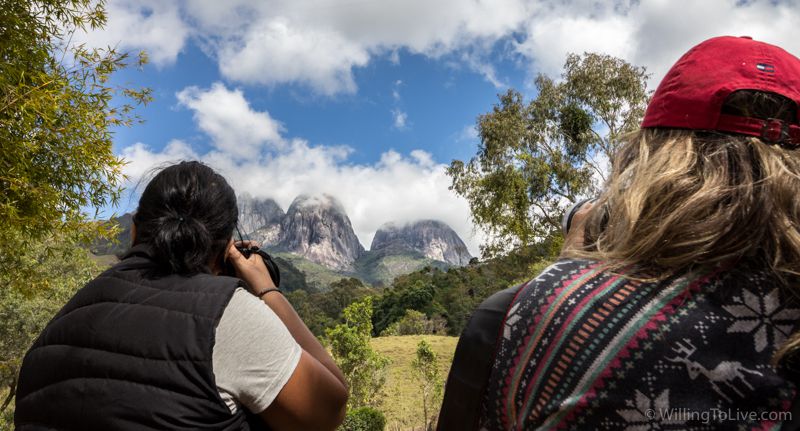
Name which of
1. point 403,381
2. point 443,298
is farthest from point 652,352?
point 443,298

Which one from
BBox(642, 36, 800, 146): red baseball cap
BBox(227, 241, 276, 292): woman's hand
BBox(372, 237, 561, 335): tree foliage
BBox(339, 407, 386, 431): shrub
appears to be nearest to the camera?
BBox(642, 36, 800, 146): red baseball cap

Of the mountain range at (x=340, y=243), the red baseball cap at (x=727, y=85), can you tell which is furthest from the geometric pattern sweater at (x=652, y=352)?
the mountain range at (x=340, y=243)

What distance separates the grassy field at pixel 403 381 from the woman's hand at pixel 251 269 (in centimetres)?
1472

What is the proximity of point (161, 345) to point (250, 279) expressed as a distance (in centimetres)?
38

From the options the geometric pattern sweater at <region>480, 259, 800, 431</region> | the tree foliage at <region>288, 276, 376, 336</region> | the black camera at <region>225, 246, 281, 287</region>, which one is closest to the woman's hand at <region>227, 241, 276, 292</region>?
the black camera at <region>225, 246, 281, 287</region>

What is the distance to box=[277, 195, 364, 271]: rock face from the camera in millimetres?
153750

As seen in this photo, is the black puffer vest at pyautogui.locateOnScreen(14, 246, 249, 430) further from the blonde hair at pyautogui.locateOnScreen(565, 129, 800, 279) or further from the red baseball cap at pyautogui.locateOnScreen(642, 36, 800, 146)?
the red baseball cap at pyautogui.locateOnScreen(642, 36, 800, 146)

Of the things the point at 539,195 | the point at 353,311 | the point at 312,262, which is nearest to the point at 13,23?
the point at 353,311

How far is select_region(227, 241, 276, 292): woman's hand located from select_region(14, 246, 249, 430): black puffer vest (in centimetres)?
25

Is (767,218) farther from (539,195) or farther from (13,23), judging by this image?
(539,195)

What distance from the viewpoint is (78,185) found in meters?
4.30

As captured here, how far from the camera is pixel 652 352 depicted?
2.12ft

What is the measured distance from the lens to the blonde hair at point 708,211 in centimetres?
68

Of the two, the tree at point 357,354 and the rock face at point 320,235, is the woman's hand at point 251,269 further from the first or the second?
the rock face at point 320,235
